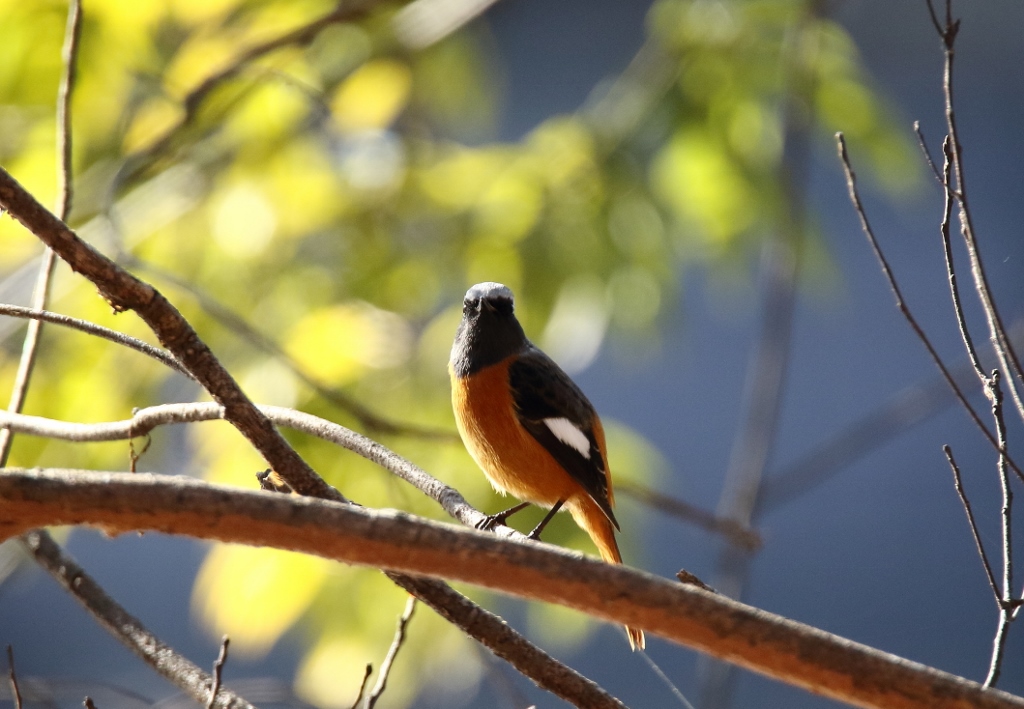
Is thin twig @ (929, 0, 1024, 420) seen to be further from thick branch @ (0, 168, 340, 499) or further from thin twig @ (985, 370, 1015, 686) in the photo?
thick branch @ (0, 168, 340, 499)

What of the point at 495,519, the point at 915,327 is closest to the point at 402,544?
the point at 915,327

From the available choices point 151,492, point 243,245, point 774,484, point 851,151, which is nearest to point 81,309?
point 243,245

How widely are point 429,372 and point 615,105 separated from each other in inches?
45.5

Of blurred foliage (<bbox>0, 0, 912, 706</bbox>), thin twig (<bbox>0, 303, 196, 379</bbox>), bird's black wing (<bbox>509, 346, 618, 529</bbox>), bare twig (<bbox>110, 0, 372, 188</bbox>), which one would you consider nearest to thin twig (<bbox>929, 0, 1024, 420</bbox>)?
thin twig (<bbox>0, 303, 196, 379</bbox>)

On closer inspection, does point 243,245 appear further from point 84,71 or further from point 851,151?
point 851,151

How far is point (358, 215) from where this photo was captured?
3494mm

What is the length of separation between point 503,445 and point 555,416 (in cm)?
17

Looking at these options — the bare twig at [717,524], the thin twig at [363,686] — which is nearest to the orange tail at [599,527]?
the bare twig at [717,524]

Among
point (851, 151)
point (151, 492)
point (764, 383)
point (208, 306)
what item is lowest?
point (151, 492)

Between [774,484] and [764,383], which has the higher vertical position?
[764,383]

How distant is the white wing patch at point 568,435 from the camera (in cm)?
275

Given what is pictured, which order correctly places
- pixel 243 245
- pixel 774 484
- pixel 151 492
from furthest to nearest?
pixel 243 245 < pixel 774 484 < pixel 151 492

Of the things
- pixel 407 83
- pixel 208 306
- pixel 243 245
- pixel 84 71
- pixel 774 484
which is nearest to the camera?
pixel 208 306

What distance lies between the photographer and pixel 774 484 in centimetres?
265
